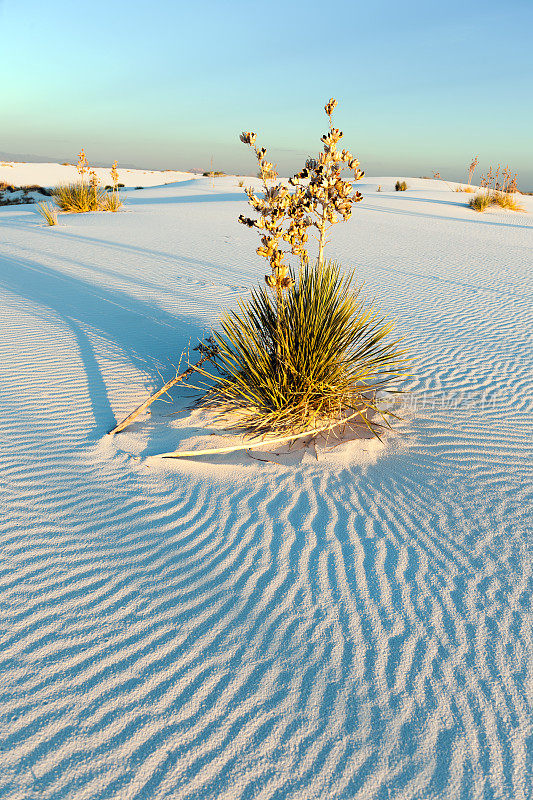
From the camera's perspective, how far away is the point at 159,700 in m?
1.94

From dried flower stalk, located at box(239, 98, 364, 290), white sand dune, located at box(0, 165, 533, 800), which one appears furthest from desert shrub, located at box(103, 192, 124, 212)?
dried flower stalk, located at box(239, 98, 364, 290)

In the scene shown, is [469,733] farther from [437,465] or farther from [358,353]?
[358,353]

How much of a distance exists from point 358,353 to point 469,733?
291cm

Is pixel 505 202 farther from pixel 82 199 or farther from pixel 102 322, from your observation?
pixel 102 322

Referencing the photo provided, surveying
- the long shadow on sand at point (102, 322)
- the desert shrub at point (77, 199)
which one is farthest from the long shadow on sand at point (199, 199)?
the long shadow on sand at point (102, 322)

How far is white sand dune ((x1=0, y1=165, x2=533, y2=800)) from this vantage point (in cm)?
177

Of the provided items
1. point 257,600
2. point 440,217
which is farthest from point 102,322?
point 440,217

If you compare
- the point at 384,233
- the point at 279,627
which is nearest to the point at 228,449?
the point at 279,627

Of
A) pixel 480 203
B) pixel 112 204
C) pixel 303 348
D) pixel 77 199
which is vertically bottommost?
pixel 303 348

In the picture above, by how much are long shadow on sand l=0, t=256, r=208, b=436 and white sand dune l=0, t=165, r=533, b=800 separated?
3.4 inches

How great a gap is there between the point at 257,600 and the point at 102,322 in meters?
4.91

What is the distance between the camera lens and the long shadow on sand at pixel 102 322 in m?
5.12

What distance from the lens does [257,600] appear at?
245cm

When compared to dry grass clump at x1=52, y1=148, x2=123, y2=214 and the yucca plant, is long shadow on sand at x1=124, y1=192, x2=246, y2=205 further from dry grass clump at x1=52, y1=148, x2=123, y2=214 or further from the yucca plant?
the yucca plant
